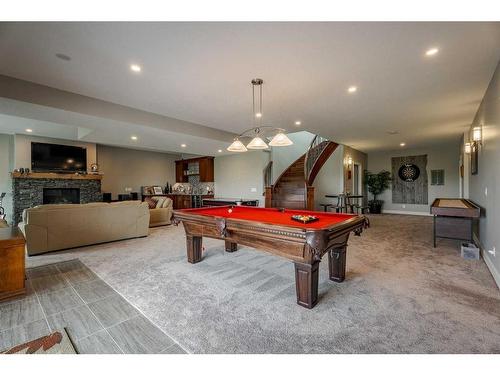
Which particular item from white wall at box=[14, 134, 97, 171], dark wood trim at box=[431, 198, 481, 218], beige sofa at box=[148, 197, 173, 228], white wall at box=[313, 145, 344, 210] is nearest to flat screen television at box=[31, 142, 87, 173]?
white wall at box=[14, 134, 97, 171]

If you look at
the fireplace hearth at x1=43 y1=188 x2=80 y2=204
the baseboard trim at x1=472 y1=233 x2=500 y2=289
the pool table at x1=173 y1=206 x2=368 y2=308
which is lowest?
the baseboard trim at x1=472 y1=233 x2=500 y2=289

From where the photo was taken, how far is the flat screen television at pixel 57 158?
6.81 metres

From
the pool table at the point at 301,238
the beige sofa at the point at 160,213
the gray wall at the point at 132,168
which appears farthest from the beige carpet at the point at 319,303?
the gray wall at the point at 132,168

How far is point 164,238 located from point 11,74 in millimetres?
3577

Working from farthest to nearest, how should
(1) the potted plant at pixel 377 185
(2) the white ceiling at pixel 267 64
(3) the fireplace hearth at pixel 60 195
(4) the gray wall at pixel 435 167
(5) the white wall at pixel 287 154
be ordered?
(1) the potted plant at pixel 377 185
(4) the gray wall at pixel 435 167
(5) the white wall at pixel 287 154
(3) the fireplace hearth at pixel 60 195
(2) the white ceiling at pixel 267 64

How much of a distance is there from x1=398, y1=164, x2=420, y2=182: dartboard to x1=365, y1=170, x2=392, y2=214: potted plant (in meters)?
0.45

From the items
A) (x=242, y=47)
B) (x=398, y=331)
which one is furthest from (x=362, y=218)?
(x=242, y=47)

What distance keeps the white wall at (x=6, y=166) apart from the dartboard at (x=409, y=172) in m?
13.8

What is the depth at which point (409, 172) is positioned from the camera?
364 inches

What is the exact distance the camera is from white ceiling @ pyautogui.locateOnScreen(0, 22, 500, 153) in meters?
2.11

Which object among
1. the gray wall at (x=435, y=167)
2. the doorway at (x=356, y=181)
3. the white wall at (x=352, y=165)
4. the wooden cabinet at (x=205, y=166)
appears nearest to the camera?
the white wall at (x=352, y=165)

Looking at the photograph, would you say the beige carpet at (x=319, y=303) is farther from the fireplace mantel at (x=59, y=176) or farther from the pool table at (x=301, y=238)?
the fireplace mantel at (x=59, y=176)

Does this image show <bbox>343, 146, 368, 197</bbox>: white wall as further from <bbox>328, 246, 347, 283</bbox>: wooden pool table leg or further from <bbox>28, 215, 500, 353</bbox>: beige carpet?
<bbox>328, 246, 347, 283</bbox>: wooden pool table leg

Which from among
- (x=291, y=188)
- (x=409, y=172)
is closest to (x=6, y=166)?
(x=291, y=188)
